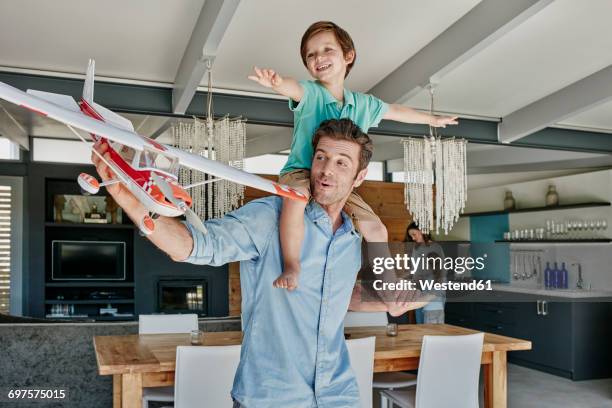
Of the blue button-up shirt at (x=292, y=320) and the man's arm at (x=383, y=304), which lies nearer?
the blue button-up shirt at (x=292, y=320)

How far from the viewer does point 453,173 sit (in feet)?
18.6

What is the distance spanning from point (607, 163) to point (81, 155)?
649 centimetres

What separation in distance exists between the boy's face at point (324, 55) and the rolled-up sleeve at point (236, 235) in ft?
1.42

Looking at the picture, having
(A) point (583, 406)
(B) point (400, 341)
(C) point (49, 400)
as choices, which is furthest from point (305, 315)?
(A) point (583, 406)

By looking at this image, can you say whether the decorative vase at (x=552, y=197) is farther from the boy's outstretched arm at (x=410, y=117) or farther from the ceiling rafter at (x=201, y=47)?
the boy's outstretched arm at (x=410, y=117)

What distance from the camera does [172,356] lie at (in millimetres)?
3162

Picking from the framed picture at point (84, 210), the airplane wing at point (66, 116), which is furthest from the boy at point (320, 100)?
the framed picture at point (84, 210)

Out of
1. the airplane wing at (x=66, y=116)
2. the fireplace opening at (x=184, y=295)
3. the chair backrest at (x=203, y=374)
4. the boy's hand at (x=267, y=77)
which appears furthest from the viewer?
the fireplace opening at (x=184, y=295)

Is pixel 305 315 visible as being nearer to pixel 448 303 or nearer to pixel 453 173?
pixel 453 173

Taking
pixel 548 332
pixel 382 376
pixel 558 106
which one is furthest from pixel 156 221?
pixel 548 332

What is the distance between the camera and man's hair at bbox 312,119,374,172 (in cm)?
136

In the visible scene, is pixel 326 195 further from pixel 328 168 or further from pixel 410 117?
pixel 410 117

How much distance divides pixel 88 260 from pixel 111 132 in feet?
23.1

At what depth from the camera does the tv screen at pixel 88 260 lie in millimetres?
7262
